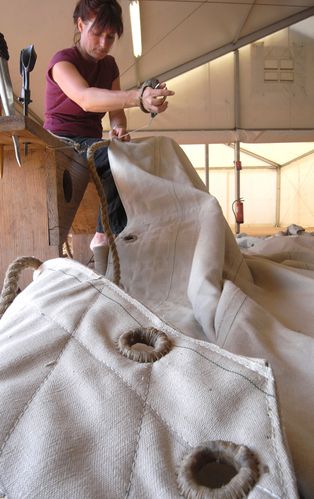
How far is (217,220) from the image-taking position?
77 centimetres

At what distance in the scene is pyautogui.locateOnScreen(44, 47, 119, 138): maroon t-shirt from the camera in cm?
106

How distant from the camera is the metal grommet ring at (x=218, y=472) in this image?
234 millimetres

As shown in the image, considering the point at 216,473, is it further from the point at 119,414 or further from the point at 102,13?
the point at 102,13

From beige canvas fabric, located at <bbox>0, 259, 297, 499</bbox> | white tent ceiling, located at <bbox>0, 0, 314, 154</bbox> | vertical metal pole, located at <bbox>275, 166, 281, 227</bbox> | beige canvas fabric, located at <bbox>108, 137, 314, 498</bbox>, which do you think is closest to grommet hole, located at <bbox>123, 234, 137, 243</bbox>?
beige canvas fabric, located at <bbox>108, 137, 314, 498</bbox>

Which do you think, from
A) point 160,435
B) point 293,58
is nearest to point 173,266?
point 160,435

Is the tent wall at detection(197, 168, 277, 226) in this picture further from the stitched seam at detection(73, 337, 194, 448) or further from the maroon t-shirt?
the stitched seam at detection(73, 337, 194, 448)

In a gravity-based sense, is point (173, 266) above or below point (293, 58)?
below

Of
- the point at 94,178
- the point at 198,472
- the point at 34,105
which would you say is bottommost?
the point at 198,472

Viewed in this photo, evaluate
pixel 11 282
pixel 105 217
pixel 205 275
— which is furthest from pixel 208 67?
pixel 11 282

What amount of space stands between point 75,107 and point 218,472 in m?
1.01

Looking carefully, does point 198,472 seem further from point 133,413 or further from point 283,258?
point 283,258

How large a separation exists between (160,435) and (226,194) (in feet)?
23.2

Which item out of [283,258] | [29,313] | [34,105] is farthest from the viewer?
[34,105]

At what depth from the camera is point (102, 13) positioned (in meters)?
0.95
